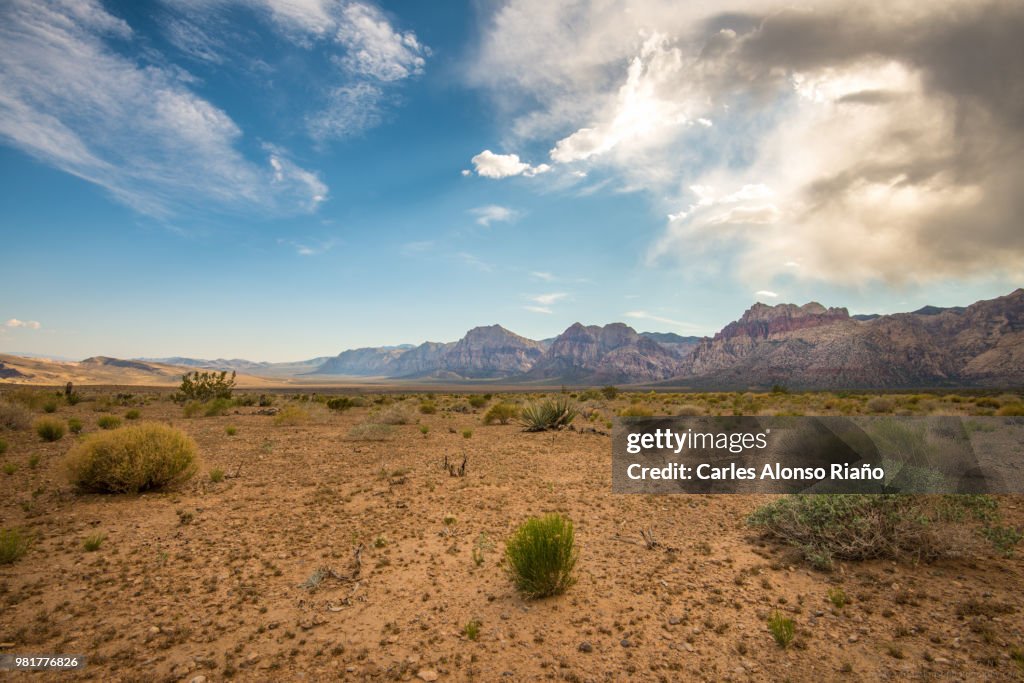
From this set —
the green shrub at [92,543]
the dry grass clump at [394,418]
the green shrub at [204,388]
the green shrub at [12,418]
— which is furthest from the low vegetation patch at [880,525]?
the green shrub at [204,388]

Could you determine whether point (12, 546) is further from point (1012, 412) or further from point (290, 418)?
point (1012, 412)

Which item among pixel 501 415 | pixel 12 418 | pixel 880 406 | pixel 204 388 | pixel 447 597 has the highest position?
pixel 880 406

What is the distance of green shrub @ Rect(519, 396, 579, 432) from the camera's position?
19719 mm

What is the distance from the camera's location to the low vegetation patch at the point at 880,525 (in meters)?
6.24

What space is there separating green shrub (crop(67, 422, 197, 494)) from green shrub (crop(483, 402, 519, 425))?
47.4 feet

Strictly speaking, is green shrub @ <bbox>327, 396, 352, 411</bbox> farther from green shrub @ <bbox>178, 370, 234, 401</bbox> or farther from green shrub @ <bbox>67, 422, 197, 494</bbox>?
green shrub @ <bbox>67, 422, 197, 494</bbox>

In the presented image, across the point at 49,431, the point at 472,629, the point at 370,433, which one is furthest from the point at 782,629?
the point at 49,431

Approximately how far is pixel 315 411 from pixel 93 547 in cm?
2188

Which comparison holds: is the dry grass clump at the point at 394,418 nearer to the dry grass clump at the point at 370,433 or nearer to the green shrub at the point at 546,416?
the dry grass clump at the point at 370,433

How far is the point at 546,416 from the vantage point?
19.8 m

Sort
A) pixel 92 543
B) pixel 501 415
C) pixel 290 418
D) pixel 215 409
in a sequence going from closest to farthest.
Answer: pixel 92 543 → pixel 290 418 → pixel 501 415 → pixel 215 409

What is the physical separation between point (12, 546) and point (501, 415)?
60.0 feet

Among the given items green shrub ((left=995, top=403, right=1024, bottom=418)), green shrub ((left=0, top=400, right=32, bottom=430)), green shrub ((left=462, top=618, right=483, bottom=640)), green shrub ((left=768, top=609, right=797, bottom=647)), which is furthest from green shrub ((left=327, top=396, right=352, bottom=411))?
green shrub ((left=995, top=403, right=1024, bottom=418))

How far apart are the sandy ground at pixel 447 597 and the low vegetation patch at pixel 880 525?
25 cm
